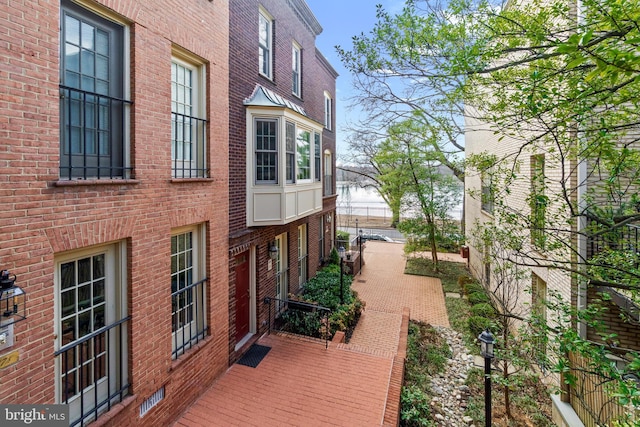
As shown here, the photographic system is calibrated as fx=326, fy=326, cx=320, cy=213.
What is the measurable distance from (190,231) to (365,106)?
8.58m

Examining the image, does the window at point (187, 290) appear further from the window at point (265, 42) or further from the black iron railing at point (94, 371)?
the window at point (265, 42)

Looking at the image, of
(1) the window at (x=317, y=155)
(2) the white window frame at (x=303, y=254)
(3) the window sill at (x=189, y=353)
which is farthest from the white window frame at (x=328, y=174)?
(3) the window sill at (x=189, y=353)

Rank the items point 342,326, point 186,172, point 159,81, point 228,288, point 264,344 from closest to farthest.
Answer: point 159,81 < point 186,172 < point 228,288 < point 264,344 < point 342,326

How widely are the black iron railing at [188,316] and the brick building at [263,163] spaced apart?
2.84 feet

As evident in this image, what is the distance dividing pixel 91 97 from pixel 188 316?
389cm

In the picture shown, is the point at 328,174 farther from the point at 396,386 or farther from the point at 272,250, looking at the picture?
the point at 396,386

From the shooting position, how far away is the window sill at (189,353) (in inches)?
212

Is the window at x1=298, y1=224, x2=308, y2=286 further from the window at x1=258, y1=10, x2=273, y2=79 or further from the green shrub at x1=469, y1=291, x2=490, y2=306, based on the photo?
the green shrub at x1=469, y1=291, x2=490, y2=306

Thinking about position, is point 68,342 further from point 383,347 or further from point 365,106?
point 365,106

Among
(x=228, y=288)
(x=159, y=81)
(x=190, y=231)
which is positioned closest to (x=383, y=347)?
(x=228, y=288)

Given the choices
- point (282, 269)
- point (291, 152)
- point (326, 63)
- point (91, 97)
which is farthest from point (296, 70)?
point (91, 97)

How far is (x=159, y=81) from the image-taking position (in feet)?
16.6

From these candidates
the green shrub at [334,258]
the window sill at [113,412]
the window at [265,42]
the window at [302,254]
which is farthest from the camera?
the green shrub at [334,258]

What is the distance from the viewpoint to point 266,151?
802 centimetres
